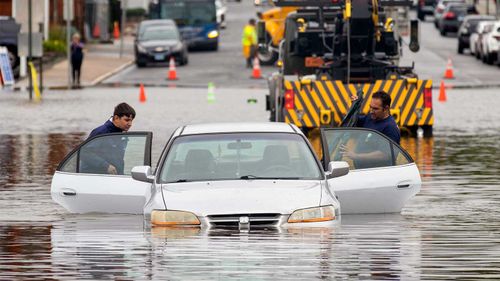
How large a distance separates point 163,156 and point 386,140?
267 centimetres

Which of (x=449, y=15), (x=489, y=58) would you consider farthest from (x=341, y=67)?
(x=449, y=15)

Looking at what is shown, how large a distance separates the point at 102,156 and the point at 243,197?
9.97 ft

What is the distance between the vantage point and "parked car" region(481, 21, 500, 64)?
5872 centimetres

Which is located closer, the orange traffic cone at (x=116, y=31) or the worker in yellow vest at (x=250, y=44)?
the worker in yellow vest at (x=250, y=44)

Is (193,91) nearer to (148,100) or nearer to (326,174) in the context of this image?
(148,100)

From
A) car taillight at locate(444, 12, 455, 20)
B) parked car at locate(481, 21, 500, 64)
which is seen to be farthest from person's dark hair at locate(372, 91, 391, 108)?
car taillight at locate(444, 12, 455, 20)

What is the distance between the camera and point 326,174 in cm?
1474

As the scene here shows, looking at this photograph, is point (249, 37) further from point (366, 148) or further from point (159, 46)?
point (366, 148)

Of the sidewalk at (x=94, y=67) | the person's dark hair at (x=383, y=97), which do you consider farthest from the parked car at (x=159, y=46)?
the person's dark hair at (x=383, y=97)

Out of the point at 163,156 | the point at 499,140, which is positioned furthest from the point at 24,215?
the point at 499,140

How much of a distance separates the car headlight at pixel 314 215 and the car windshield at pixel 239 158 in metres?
0.71

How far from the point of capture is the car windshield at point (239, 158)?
48.0 feet

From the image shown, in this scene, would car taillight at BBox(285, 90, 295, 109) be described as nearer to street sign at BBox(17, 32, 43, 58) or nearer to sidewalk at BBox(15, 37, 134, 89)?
street sign at BBox(17, 32, 43, 58)

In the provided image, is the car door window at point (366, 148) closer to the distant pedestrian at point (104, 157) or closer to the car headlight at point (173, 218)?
the distant pedestrian at point (104, 157)
